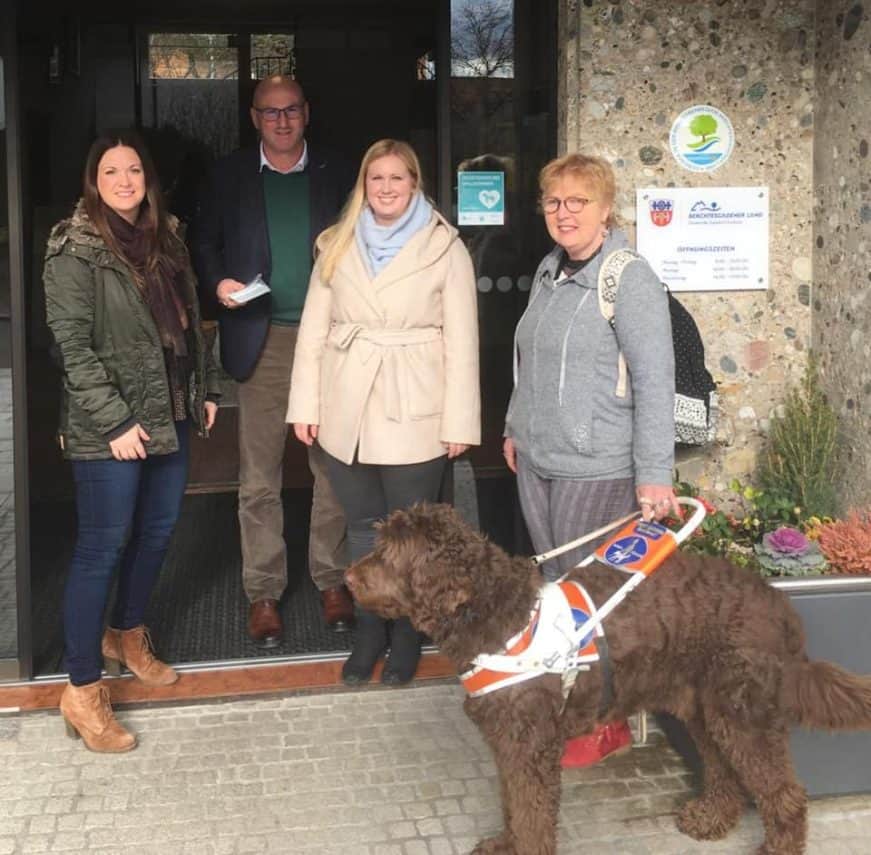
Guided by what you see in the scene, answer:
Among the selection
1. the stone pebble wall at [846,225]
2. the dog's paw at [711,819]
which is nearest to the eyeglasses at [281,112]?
the stone pebble wall at [846,225]

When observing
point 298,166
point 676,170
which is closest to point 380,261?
A: point 298,166

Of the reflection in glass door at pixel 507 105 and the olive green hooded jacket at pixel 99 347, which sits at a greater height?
the reflection in glass door at pixel 507 105

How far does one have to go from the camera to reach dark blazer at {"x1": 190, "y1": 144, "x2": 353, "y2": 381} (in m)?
4.87

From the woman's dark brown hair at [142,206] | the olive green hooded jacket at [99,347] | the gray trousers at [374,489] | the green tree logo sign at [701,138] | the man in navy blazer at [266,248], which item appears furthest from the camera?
the man in navy blazer at [266,248]

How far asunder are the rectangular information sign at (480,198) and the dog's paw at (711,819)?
268cm

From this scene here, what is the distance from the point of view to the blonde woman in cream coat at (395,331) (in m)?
4.18

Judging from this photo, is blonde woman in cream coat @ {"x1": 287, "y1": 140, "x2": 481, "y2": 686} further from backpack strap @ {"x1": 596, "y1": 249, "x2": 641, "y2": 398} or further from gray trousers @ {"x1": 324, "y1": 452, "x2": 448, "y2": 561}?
backpack strap @ {"x1": 596, "y1": 249, "x2": 641, "y2": 398}

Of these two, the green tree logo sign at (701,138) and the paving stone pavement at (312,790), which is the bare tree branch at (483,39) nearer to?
the green tree logo sign at (701,138)

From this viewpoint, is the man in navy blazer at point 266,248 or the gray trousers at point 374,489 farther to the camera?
→ the man in navy blazer at point 266,248

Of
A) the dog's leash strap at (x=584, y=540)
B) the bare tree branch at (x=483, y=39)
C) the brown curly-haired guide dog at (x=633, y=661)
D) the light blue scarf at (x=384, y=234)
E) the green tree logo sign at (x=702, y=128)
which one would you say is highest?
the bare tree branch at (x=483, y=39)

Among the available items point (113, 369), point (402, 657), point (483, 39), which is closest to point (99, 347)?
point (113, 369)

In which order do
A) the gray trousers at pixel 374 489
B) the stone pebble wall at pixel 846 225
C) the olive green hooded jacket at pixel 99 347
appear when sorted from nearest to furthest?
the olive green hooded jacket at pixel 99 347
the gray trousers at pixel 374 489
the stone pebble wall at pixel 846 225

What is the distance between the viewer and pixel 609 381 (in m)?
3.55

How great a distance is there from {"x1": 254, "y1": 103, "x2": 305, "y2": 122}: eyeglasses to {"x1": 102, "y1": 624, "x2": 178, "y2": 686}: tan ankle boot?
2.23 meters
